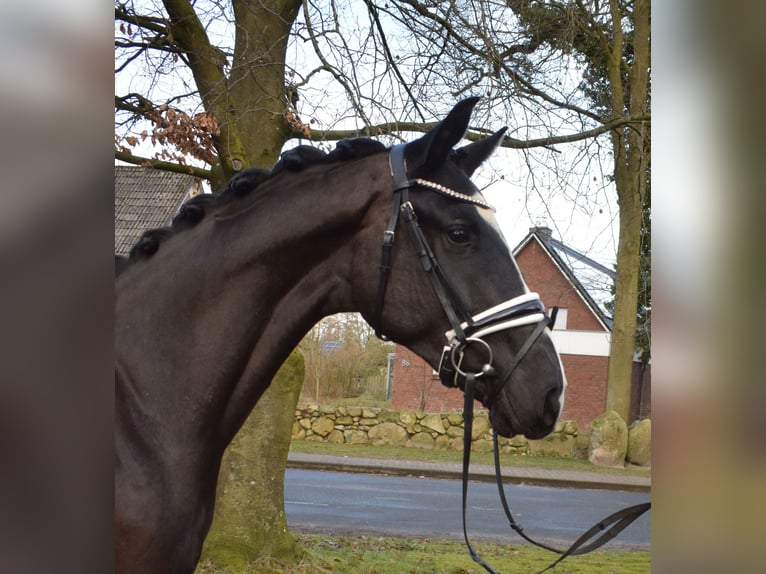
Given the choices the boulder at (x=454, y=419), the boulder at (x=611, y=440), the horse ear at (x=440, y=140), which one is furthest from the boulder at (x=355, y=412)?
the horse ear at (x=440, y=140)

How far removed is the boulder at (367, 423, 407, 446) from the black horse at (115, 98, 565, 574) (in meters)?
18.1

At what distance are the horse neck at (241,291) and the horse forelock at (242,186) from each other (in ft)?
0.10

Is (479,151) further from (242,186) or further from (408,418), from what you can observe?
(408,418)

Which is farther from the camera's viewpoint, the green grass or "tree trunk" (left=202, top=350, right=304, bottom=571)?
the green grass

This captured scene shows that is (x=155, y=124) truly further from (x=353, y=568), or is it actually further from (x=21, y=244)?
(x=21, y=244)

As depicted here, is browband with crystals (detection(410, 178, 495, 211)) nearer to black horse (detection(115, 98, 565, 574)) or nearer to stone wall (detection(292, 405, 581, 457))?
black horse (detection(115, 98, 565, 574))

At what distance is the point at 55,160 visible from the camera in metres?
0.68

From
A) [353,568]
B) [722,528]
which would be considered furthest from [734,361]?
[353,568]

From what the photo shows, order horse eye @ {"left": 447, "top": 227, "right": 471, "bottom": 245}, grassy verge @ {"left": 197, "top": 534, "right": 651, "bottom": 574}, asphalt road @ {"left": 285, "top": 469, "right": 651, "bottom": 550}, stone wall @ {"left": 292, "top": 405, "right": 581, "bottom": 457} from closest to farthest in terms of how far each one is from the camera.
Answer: horse eye @ {"left": 447, "top": 227, "right": 471, "bottom": 245} < grassy verge @ {"left": 197, "top": 534, "right": 651, "bottom": 574} < asphalt road @ {"left": 285, "top": 469, "right": 651, "bottom": 550} < stone wall @ {"left": 292, "top": 405, "right": 581, "bottom": 457}

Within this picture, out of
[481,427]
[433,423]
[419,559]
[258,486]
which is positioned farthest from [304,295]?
[433,423]

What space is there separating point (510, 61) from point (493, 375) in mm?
5314

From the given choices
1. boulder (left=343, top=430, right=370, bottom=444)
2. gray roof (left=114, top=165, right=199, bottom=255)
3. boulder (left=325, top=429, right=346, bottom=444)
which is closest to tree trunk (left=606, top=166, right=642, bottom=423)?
boulder (left=343, top=430, right=370, bottom=444)

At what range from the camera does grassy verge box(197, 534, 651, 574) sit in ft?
22.1

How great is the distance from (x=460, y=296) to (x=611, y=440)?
17.0 meters
